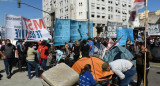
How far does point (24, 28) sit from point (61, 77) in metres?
5.54

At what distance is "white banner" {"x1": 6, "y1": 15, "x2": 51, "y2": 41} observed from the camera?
26.6 feet

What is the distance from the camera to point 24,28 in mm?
8945

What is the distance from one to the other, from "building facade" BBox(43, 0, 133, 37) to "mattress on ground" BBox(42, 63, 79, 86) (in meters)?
38.2

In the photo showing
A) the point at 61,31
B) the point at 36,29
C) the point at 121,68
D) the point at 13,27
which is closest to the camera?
the point at 121,68

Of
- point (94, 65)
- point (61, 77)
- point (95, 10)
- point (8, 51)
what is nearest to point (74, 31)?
point (8, 51)

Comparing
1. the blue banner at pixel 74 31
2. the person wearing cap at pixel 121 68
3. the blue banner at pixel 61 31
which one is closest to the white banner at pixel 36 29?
the blue banner at pixel 61 31

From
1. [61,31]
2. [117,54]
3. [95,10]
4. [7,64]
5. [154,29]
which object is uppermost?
[95,10]

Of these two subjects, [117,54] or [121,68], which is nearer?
[121,68]

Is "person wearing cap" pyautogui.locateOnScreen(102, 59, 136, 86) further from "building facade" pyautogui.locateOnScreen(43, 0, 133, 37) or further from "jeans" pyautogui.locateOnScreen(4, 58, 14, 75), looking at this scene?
"building facade" pyautogui.locateOnScreen(43, 0, 133, 37)

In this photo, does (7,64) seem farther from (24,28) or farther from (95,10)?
(95,10)

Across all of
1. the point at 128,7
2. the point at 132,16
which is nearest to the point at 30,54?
the point at 132,16

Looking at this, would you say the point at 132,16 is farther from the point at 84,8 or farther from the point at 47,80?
the point at 84,8

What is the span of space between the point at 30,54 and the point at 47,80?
113 inches

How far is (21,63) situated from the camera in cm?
887
